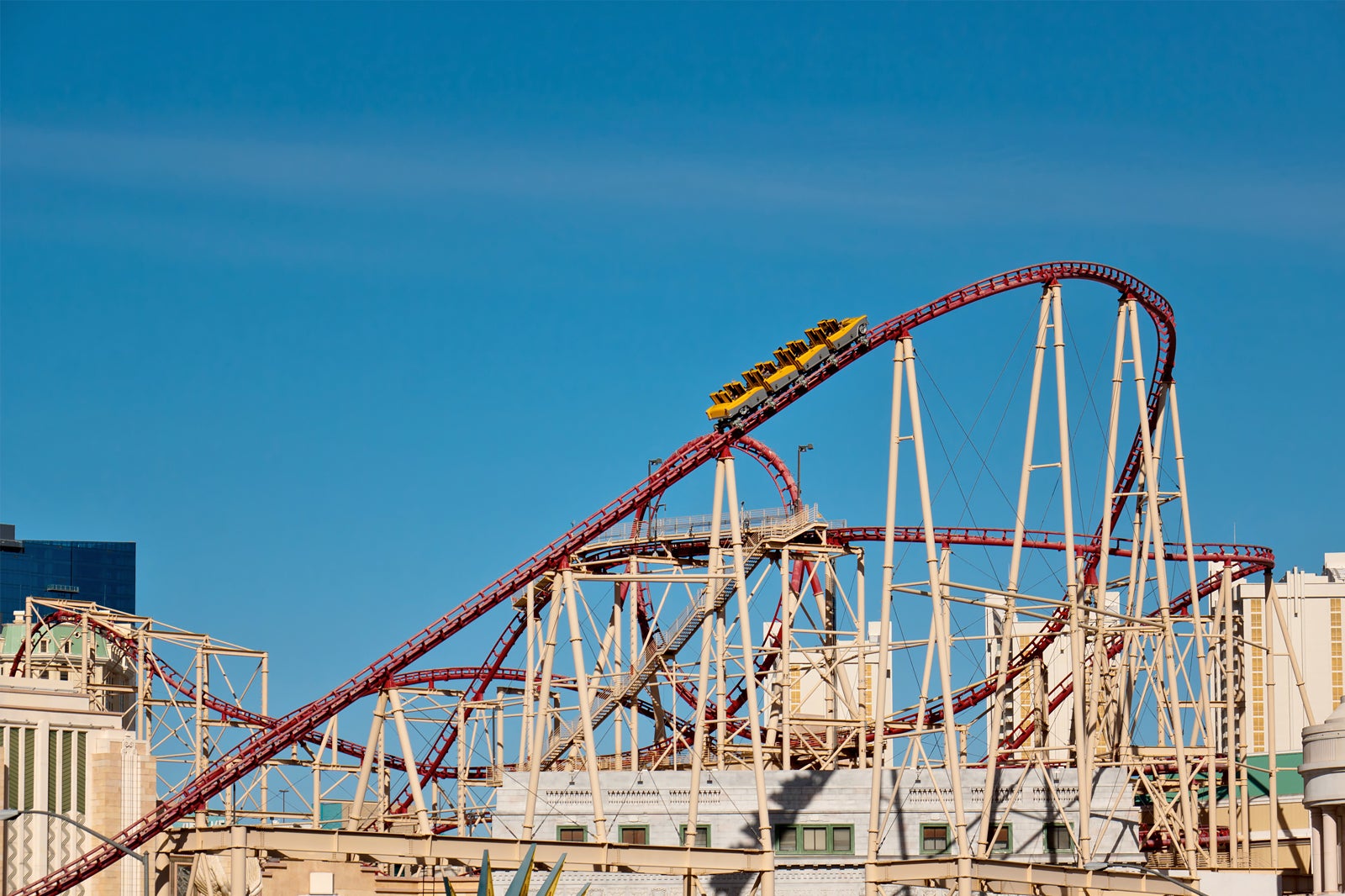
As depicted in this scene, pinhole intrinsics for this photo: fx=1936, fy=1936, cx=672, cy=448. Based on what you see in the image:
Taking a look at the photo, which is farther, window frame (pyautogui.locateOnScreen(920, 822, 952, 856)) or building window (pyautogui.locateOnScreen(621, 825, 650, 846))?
building window (pyautogui.locateOnScreen(621, 825, 650, 846))

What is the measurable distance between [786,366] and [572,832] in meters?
12.7

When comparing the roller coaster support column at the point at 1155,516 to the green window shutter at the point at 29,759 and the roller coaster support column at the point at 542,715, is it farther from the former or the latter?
the green window shutter at the point at 29,759

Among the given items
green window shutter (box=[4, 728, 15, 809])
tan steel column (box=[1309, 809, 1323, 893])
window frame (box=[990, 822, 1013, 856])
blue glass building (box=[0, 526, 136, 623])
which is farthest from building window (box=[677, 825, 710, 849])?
blue glass building (box=[0, 526, 136, 623])

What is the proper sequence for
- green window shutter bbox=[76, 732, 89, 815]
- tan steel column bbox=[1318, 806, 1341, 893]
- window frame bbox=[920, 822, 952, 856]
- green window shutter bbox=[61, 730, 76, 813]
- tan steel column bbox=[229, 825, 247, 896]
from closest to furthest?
tan steel column bbox=[229, 825, 247, 896] < tan steel column bbox=[1318, 806, 1341, 893] < window frame bbox=[920, 822, 952, 856] < green window shutter bbox=[61, 730, 76, 813] < green window shutter bbox=[76, 732, 89, 815]

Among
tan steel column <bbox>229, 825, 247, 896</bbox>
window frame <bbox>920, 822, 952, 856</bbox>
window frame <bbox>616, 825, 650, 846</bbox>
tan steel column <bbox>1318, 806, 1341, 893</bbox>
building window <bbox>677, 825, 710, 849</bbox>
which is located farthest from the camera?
window frame <bbox>616, 825, 650, 846</bbox>

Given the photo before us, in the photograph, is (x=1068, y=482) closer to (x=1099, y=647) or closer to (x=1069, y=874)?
(x=1099, y=647)

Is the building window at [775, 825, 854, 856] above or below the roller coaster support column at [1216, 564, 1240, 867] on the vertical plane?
below

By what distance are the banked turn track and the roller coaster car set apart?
0.20m

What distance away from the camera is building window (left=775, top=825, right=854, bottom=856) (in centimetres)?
4612

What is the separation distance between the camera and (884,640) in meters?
42.2

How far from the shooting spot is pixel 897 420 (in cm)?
4359

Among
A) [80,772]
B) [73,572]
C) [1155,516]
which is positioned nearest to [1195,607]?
[1155,516]

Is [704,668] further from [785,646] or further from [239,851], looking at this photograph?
[239,851]

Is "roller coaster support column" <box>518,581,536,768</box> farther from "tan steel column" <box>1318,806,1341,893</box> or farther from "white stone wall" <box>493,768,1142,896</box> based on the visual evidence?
"tan steel column" <box>1318,806,1341,893</box>
